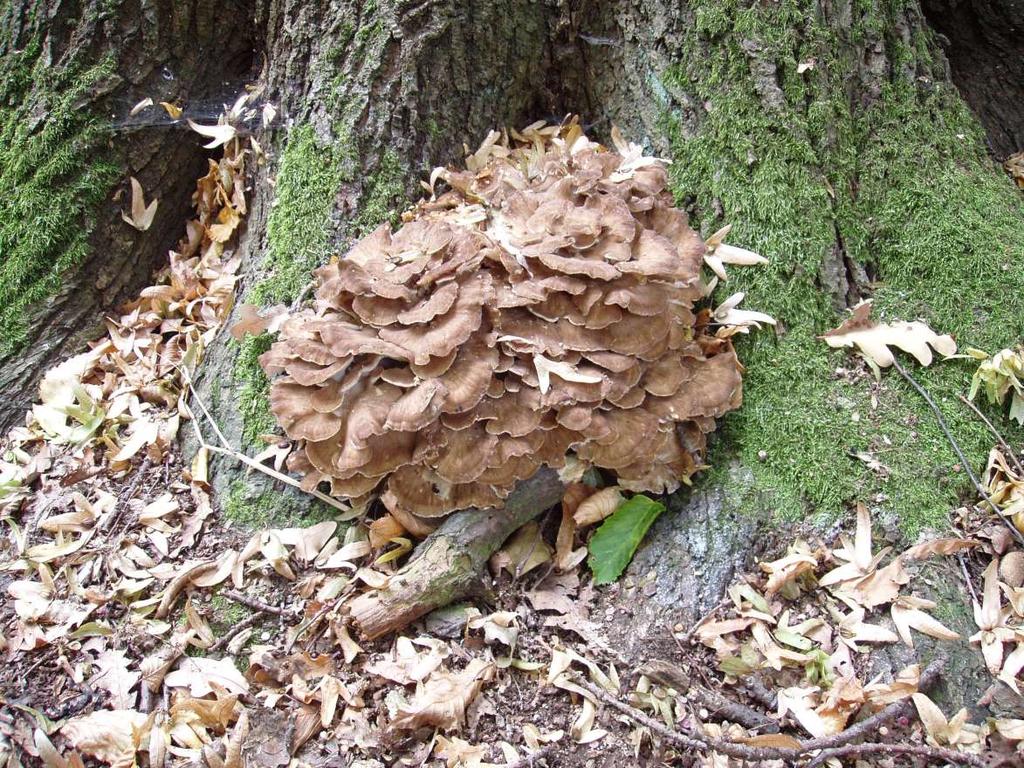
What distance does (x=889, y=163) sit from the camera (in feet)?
13.2

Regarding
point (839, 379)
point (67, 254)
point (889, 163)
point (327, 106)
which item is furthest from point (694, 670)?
point (67, 254)

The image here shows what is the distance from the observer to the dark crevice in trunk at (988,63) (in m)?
5.54

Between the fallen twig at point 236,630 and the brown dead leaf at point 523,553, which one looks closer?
the fallen twig at point 236,630

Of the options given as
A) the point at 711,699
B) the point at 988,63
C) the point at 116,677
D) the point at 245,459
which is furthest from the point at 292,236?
the point at 988,63

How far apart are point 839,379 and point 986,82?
3.69 meters

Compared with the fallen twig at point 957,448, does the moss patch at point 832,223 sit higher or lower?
higher

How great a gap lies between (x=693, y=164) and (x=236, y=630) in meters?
3.40

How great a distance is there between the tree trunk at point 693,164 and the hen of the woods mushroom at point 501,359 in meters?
0.54

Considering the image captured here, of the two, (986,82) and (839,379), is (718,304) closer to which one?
(839,379)

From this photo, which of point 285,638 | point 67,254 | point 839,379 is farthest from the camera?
point 67,254

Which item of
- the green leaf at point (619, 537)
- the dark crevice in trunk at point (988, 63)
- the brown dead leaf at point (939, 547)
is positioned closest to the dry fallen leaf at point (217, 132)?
the green leaf at point (619, 537)

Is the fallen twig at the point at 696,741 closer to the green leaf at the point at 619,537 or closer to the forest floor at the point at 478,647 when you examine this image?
the forest floor at the point at 478,647

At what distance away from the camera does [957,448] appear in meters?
3.44

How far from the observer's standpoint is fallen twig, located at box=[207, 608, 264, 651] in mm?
3402
